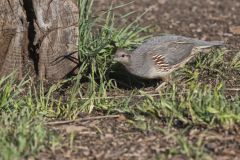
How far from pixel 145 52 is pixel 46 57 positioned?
1.08m

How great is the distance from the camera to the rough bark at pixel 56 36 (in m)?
6.62

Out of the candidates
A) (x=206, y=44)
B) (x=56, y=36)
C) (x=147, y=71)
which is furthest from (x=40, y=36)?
(x=206, y=44)

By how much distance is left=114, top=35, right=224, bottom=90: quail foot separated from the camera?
22.7 ft

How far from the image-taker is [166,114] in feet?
18.7

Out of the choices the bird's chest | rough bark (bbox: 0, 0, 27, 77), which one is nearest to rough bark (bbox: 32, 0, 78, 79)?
rough bark (bbox: 0, 0, 27, 77)

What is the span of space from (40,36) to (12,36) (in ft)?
0.99

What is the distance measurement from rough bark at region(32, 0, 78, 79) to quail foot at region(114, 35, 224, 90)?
0.54 meters

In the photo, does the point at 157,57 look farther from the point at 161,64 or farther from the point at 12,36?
the point at 12,36

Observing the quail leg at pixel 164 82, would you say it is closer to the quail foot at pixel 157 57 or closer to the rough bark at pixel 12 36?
the quail foot at pixel 157 57

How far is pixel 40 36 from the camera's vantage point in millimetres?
6730

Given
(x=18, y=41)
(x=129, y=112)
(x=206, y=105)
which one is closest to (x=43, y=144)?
(x=129, y=112)

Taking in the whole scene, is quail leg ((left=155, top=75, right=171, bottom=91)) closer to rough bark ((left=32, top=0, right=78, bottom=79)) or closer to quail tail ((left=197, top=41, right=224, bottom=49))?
quail tail ((left=197, top=41, right=224, bottom=49))

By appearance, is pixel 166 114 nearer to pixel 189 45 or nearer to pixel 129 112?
pixel 129 112

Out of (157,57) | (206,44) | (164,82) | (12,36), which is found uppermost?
(12,36)
